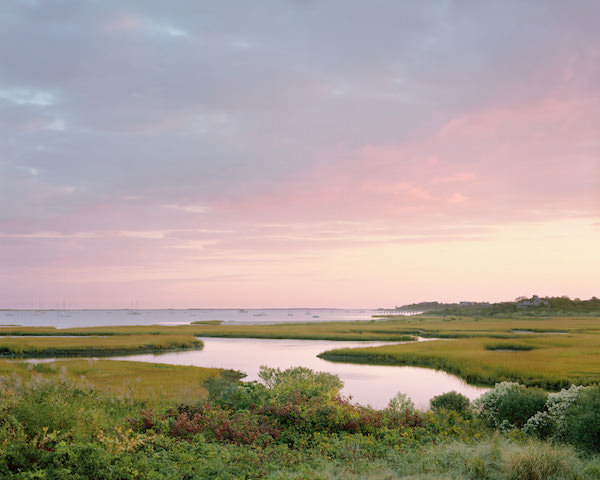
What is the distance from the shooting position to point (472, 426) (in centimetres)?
1600

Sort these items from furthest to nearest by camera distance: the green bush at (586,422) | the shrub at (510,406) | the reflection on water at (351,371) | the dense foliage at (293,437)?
the reflection on water at (351,371), the shrub at (510,406), the green bush at (586,422), the dense foliage at (293,437)

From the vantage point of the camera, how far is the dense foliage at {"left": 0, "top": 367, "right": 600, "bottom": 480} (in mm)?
9375

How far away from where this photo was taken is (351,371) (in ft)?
134

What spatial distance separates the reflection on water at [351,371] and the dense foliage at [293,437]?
6.52m

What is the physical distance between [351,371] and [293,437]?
28187 millimetres

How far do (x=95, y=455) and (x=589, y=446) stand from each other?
11.7 meters

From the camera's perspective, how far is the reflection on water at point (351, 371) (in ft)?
98.9

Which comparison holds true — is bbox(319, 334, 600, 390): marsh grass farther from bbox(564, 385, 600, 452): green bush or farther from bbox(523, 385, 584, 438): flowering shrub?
bbox(564, 385, 600, 452): green bush

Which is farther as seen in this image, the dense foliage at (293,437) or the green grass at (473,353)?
the green grass at (473,353)

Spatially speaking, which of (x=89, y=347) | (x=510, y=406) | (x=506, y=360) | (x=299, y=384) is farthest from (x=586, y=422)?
(x=89, y=347)

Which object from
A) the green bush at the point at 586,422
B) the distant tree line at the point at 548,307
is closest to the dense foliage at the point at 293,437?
the green bush at the point at 586,422

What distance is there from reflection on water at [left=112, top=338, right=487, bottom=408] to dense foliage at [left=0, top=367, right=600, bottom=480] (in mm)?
6518

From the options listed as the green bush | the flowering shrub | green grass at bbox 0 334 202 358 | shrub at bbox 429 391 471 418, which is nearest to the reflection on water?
shrub at bbox 429 391 471 418

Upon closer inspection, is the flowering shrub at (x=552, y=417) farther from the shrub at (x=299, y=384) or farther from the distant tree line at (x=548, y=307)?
the distant tree line at (x=548, y=307)
